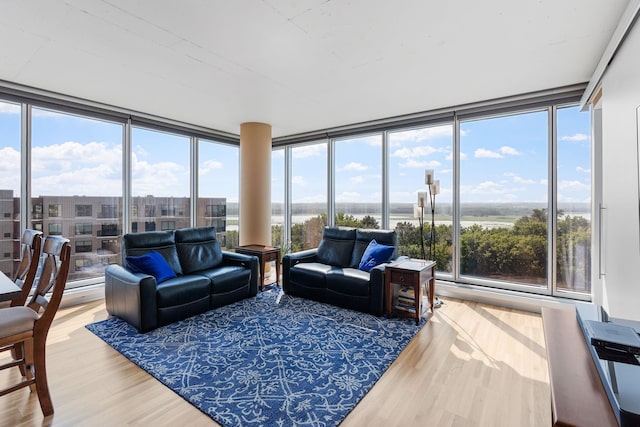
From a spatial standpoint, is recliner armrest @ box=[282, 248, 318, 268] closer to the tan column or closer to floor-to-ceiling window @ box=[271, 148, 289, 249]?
the tan column

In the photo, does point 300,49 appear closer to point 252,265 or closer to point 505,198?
point 252,265

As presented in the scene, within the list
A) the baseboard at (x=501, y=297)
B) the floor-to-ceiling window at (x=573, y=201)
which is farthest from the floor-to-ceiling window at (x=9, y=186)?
the floor-to-ceiling window at (x=573, y=201)

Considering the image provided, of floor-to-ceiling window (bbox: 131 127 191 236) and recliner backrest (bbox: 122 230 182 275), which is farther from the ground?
floor-to-ceiling window (bbox: 131 127 191 236)

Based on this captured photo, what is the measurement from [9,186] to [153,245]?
177cm

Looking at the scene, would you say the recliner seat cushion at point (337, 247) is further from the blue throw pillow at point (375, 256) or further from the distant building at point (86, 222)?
the distant building at point (86, 222)

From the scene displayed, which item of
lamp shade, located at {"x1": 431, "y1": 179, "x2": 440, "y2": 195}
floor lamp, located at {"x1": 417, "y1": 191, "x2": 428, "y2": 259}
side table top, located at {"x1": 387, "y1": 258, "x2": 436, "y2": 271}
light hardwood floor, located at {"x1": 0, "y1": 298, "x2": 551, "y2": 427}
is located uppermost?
lamp shade, located at {"x1": 431, "y1": 179, "x2": 440, "y2": 195}

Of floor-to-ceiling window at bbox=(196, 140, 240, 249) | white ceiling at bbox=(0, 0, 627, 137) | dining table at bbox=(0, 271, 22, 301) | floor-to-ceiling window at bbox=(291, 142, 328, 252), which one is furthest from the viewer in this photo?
floor-to-ceiling window at bbox=(291, 142, 328, 252)

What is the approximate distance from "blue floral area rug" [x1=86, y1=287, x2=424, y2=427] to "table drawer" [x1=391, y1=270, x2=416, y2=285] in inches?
17.5

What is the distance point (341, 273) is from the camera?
13.0ft

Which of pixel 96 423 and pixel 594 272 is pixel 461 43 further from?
pixel 96 423

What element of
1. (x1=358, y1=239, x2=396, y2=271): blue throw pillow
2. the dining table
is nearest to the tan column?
(x1=358, y1=239, x2=396, y2=271): blue throw pillow

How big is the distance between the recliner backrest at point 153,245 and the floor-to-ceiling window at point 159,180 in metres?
1.13

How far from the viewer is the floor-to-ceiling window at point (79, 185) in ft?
13.0

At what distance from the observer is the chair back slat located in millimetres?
1998
